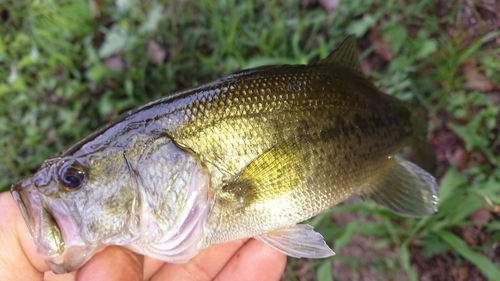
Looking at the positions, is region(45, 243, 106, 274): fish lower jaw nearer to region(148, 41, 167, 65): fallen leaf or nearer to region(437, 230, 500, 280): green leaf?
region(148, 41, 167, 65): fallen leaf

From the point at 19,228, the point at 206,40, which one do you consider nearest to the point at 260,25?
the point at 206,40

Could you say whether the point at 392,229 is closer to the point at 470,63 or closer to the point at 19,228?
the point at 470,63

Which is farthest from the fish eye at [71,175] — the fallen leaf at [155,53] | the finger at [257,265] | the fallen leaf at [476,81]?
the fallen leaf at [476,81]

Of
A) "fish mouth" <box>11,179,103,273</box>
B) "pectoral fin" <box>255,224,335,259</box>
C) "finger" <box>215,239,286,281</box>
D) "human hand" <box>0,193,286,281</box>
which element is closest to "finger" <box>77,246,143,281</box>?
"human hand" <box>0,193,286,281</box>

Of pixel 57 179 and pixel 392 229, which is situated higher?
pixel 57 179

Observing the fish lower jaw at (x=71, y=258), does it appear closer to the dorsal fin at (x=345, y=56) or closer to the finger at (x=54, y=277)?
the finger at (x=54, y=277)

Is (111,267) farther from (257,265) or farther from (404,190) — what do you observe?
(404,190)
